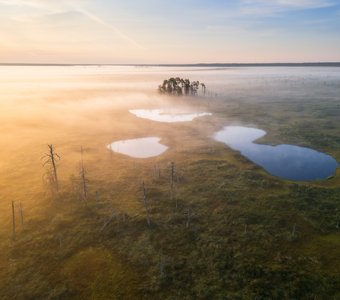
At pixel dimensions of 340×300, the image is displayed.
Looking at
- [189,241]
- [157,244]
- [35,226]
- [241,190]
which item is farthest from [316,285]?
[35,226]

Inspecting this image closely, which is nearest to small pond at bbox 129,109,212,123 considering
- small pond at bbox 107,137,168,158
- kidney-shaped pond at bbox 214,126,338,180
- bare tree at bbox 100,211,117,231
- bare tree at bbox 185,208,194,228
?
small pond at bbox 107,137,168,158

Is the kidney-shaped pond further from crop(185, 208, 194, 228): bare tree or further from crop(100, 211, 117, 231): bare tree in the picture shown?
crop(100, 211, 117, 231): bare tree

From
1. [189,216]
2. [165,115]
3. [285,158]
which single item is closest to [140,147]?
[285,158]

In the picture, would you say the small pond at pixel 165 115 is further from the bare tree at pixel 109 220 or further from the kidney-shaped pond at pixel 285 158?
the bare tree at pixel 109 220

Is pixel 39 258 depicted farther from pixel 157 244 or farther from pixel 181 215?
pixel 181 215

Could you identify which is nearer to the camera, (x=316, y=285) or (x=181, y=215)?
(x=316, y=285)

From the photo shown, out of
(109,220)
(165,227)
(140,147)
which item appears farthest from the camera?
(140,147)

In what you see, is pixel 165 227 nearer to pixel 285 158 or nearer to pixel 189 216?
pixel 189 216
